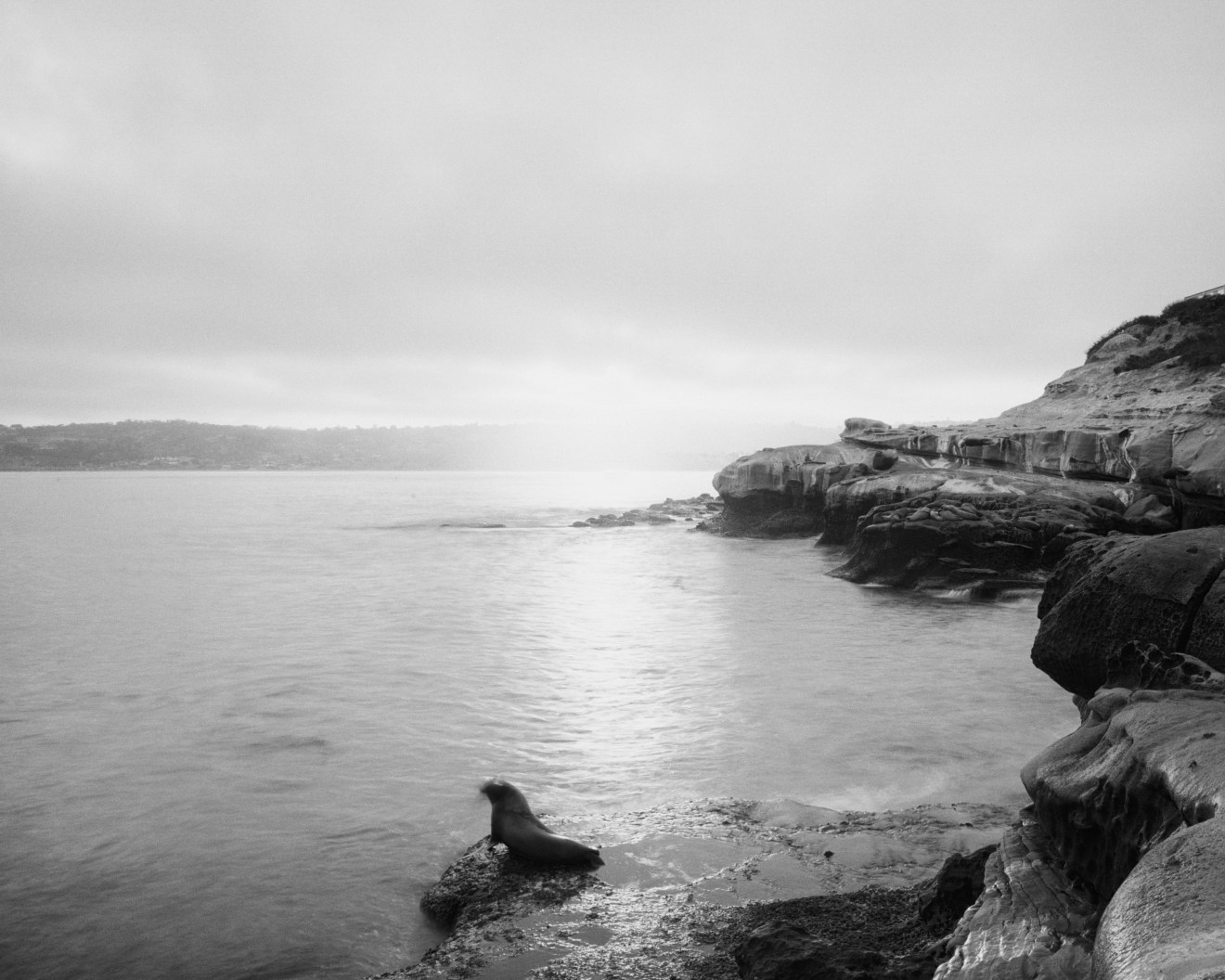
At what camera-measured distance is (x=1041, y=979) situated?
9.02ft

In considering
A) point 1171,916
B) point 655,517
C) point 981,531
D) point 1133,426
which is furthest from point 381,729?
point 655,517

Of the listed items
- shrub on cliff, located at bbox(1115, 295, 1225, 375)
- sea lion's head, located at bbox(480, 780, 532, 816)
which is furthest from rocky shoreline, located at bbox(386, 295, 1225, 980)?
shrub on cliff, located at bbox(1115, 295, 1225, 375)

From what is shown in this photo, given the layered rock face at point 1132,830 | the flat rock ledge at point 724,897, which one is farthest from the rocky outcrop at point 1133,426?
the flat rock ledge at point 724,897

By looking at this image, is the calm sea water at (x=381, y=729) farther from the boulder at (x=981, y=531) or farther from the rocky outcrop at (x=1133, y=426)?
the rocky outcrop at (x=1133, y=426)

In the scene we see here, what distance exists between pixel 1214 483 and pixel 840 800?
11.5 metres

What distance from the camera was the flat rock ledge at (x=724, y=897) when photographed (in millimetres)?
3715

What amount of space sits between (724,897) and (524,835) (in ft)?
4.62

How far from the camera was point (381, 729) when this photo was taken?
8961mm

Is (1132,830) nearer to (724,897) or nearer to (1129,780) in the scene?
(1129,780)

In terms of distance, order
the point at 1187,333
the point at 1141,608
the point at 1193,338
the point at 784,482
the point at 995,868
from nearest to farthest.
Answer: the point at 995,868
the point at 1141,608
the point at 1193,338
the point at 1187,333
the point at 784,482

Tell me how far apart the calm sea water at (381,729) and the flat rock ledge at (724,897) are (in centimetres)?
53

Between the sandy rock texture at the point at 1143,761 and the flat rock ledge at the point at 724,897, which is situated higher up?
the sandy rock texture at the point at 1143,761

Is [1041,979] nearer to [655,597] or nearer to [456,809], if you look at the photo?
[456,809]

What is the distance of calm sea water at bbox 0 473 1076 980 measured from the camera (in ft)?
16.9
